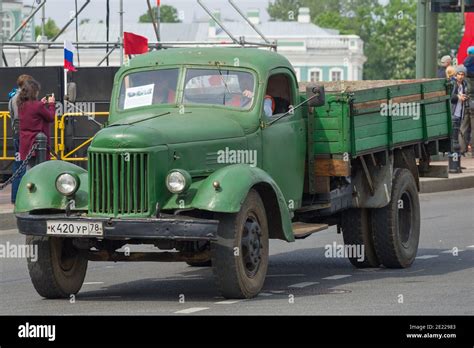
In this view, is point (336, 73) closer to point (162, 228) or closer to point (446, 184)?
point (446, 184)

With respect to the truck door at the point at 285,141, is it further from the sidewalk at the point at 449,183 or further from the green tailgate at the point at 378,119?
the sidewalk at the point at 449,183

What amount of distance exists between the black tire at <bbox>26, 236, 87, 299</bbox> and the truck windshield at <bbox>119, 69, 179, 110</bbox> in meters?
1.62

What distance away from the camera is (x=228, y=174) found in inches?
507

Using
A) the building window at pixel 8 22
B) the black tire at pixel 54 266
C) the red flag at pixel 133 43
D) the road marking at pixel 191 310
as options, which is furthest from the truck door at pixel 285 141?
the building window at pixel 8 22

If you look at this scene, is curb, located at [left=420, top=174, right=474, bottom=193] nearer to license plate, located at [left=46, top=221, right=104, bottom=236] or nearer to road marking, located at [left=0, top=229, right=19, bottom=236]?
road marking, located at [left=0, top=229, right=19, bottom=236]

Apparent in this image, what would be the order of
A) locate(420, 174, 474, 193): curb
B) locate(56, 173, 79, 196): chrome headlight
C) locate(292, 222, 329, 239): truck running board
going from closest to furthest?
1. locate(56, 173, 79, 196): chrome headlight
2. locate(292, 222, 329, 239): truck running board
3. locate(420, 174, 474, 193): curb

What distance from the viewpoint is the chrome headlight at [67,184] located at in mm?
13148

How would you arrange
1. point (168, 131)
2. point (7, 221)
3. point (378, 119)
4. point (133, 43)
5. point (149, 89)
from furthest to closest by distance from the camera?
point (133, 43) < point (7, 221) < point (378, 119) < point (149, 89) < point (168, 131)

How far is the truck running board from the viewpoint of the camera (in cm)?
1427

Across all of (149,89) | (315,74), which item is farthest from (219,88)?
(315,74)

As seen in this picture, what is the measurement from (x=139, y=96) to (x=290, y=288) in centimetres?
224

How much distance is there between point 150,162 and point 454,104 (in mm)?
19764

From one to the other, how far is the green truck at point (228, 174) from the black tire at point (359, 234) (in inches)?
0.5

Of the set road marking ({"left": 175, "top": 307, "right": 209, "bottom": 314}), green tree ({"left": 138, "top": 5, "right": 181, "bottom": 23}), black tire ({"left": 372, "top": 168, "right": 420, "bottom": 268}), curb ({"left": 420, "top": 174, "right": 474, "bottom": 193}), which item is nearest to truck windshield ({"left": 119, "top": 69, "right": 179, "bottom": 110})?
road marking ({"left": 175, "top": 307, "right": 209, "bottom": 314})
